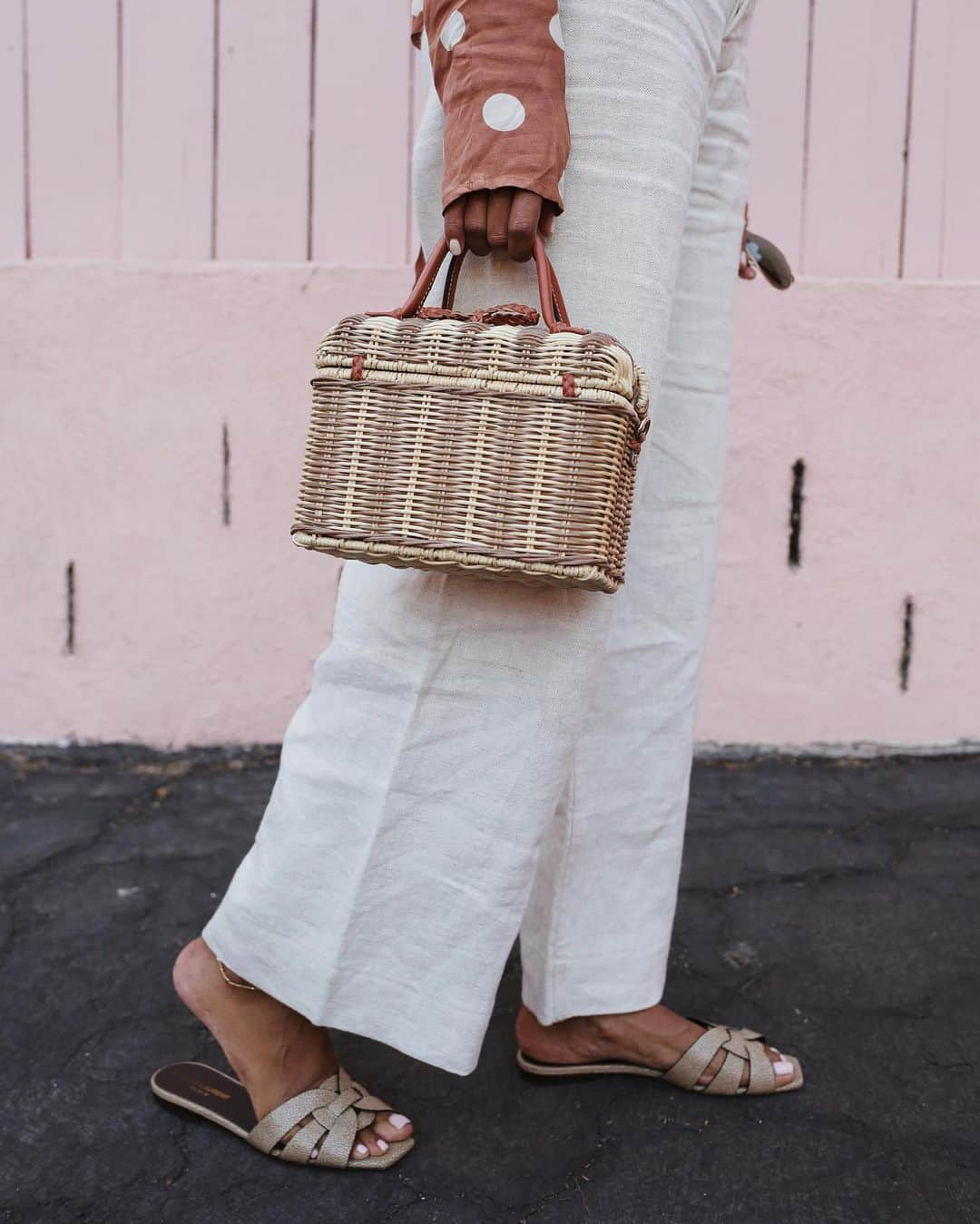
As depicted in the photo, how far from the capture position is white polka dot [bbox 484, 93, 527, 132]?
0.93 m

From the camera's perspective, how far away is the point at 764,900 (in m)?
1.76

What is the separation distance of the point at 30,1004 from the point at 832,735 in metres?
1.71

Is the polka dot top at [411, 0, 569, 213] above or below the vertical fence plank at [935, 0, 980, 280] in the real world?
below

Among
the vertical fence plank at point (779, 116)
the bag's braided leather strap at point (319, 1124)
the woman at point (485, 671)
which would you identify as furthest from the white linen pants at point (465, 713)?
the vertical fence plank at point (779, 116)

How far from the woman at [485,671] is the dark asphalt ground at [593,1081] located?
7cm

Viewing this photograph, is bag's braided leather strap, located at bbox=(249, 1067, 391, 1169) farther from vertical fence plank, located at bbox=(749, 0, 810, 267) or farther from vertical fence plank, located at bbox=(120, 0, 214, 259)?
vertical fence plank, located at bbox=(749, 0, 810, 267)

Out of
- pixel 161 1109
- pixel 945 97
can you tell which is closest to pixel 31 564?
pixel 161 1109

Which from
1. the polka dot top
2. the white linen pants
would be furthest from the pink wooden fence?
the polka dot top

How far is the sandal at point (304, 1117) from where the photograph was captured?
1090 mm

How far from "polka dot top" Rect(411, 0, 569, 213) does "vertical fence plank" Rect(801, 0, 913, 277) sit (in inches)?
61.5

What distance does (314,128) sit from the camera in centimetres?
231

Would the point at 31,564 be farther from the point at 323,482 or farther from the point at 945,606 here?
the point at 945,606

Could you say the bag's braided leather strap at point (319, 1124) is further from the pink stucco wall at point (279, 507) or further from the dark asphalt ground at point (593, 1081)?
the pink stucco wall at point (279, 507)

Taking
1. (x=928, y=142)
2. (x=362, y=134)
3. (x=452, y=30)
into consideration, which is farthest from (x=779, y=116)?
(x=452, y=30)
